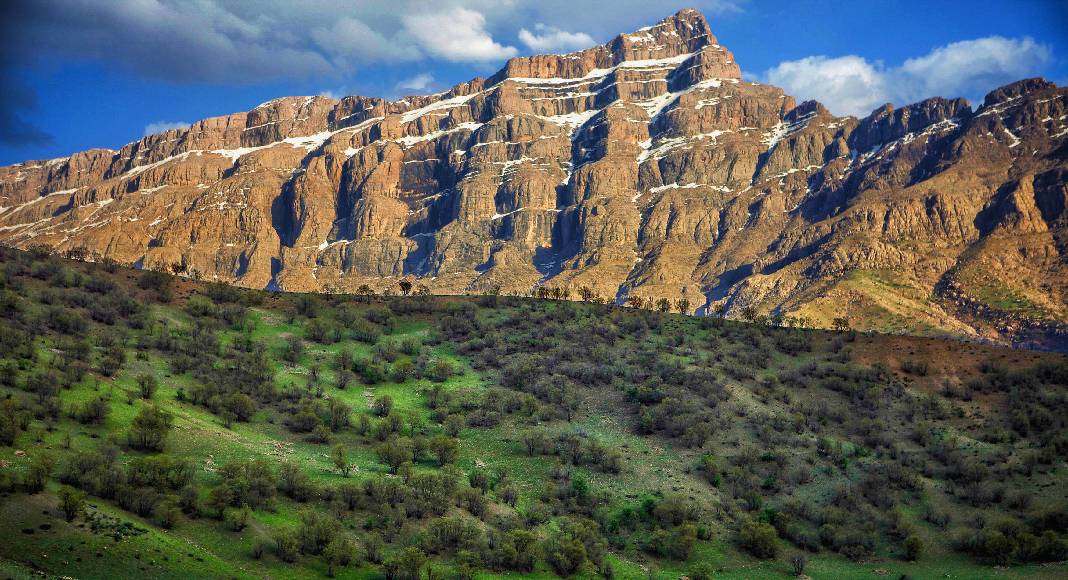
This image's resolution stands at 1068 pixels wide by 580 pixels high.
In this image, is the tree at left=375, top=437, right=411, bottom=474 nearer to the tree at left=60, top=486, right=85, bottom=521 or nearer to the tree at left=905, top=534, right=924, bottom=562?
the tree at left=60, top=486, right=85, bottom=521

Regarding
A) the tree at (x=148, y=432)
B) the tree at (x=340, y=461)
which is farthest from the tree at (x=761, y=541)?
the tree at (x=148, y=432)

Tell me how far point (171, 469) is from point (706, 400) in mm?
51717

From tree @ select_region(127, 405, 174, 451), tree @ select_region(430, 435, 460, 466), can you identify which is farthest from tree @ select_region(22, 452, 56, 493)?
tree @ select_region(430, 435, 460, 466)

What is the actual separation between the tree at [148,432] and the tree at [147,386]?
9.91 meters

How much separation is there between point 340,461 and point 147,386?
19.5 metres

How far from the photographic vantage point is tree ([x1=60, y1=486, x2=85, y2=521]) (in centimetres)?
3719

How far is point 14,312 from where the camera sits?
245 feet

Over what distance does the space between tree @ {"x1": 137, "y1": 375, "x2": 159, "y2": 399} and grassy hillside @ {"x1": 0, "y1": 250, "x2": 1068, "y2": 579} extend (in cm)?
25

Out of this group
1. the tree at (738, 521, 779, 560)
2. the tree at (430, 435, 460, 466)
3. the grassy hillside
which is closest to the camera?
the grassy hillside

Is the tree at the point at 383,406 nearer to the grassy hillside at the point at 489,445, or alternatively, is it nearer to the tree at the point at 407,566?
the grassy hillside at the point at 489,445

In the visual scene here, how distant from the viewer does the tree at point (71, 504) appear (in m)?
37.2

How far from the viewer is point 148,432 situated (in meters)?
51.0

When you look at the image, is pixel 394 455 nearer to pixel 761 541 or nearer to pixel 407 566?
pixel 407 566

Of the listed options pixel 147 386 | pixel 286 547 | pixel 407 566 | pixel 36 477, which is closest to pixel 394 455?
pixel 286 547
